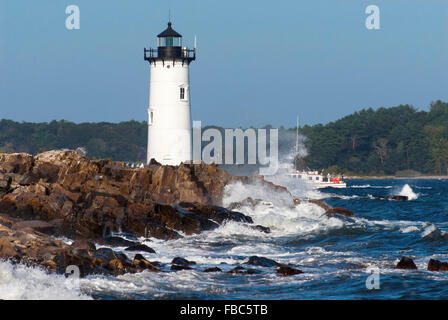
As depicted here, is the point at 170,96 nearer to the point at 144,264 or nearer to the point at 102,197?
the point at 102,197

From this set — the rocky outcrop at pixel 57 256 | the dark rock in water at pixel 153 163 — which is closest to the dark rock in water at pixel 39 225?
the rocky outcrop at pixel 57 256

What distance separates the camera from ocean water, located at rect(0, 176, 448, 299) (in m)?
18.0

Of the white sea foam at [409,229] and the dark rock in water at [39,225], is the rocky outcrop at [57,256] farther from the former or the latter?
the white sea foam at [409,229]

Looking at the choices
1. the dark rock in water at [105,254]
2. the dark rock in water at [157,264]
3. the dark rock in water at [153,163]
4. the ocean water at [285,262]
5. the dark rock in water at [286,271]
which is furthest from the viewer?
the dark rock in water at [153,163]

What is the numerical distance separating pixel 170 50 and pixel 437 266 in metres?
23.2

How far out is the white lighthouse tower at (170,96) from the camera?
42062mm

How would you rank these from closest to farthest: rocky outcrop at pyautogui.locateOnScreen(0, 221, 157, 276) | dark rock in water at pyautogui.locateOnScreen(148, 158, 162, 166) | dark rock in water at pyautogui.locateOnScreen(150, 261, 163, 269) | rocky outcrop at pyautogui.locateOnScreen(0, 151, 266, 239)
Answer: rocky outcrop at pyautogui.locateOnScreen(0, 221, 157, 276), dark rock in water at pyautogui.locateOnScreen(150, 261, 163, 269), rocky outcrop at pyautogui.locateOnScreen(0, 151, 266, 239), dark rock in water at pyautogui.locateOnScreen(148, 158, 162, 166)

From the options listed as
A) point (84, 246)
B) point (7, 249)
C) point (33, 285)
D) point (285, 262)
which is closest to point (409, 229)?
point (285, 262)

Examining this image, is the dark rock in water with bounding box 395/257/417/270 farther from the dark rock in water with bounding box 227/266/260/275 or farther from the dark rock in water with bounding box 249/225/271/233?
the dark rock in water with bounding box 249/225/271/233

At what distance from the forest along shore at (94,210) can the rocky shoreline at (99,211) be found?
24mm

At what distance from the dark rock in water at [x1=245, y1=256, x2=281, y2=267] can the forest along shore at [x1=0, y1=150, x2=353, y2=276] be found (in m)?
1.30

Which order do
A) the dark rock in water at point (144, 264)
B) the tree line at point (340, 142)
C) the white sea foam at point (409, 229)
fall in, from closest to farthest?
the dark rock in water at point (144, 264) → the white sea foam at point (409, 229) → the tree line at point (340, 142)

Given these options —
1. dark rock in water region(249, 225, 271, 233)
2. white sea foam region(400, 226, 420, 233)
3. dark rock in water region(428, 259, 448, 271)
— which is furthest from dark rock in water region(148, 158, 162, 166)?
dark rock in water region(428, 259, 448, 271)
